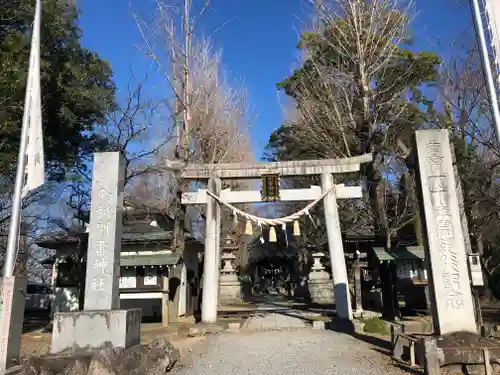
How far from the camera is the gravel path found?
23.4 feet

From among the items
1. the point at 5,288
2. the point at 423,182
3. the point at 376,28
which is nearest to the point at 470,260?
the point at 423,182

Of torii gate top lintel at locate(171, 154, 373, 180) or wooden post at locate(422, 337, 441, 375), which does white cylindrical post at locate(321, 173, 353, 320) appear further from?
wooden post at locate(422, 337, 441, 375)

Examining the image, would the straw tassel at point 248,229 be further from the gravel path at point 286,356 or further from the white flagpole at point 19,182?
the white flagpole at point 19,182

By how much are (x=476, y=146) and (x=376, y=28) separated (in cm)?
759

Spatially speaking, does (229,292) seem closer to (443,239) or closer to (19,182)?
(443,239)

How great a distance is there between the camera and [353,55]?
→ 1548 centimetres

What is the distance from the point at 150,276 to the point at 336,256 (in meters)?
6.77

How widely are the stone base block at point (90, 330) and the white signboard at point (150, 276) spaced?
756 centimetres

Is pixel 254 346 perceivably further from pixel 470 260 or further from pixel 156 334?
pixel 470 260

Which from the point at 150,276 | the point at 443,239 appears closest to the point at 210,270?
the point at 150,276

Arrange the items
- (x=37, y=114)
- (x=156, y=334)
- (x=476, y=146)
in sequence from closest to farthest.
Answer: (x=37, y=114)
(x=156, y=334)
(x=476, y=146)

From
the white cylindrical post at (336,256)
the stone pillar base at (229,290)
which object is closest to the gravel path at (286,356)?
the white cylindrical post at (336,256)

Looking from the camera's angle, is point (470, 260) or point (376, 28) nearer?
point (470, 260)

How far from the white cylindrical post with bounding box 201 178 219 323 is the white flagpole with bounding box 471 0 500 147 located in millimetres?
8701
